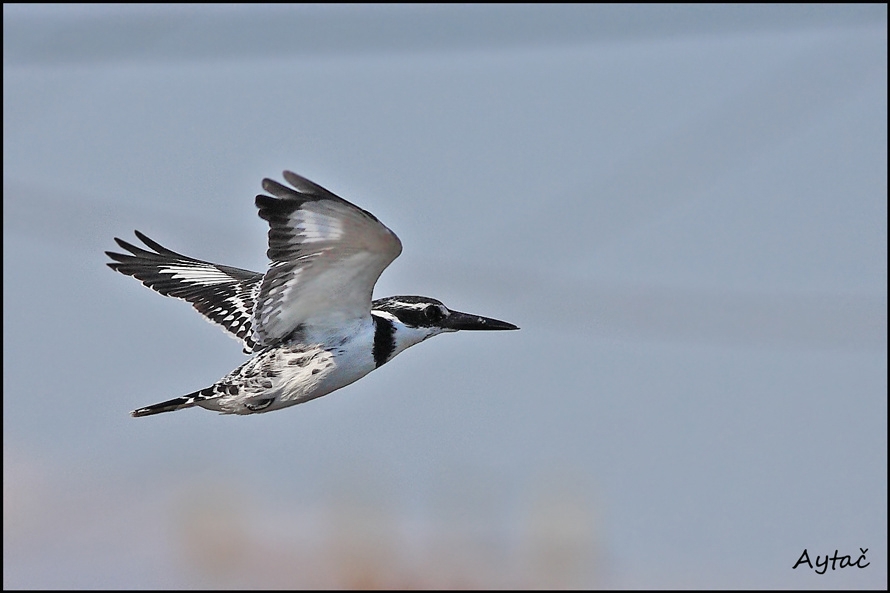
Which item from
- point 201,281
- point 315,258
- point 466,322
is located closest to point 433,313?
point 466,322

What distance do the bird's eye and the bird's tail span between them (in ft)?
3.65

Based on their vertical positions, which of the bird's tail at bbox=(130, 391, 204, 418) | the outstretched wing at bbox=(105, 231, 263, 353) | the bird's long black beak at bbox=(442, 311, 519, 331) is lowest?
the bird's tail at bbox=(130, 391, 204, 418)

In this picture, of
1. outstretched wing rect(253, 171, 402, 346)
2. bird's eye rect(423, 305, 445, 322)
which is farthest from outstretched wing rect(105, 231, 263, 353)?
bird's eye rect(423, 305, 445, 322)

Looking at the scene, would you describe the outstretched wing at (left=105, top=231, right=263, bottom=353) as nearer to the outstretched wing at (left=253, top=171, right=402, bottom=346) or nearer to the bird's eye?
the outstretched wing at (left=253, top=171, right=402, bottom=346)

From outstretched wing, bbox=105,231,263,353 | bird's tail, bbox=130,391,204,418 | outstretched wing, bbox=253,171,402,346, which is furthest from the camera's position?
outstretched wing, bbox=105,231,263,353

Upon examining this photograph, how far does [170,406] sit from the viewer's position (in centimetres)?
652

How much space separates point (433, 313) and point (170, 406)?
50.5 inches

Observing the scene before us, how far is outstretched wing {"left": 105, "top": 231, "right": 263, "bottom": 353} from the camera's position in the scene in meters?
7.33

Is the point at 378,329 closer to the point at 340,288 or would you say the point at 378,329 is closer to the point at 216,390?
the point at 340,288

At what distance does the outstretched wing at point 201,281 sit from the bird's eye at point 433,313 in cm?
88

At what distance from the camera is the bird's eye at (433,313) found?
680cm

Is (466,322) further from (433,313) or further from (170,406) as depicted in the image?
(170,406)

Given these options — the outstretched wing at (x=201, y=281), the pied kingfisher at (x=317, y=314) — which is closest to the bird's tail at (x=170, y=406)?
the pied kingfisher at (x=317, y=314)

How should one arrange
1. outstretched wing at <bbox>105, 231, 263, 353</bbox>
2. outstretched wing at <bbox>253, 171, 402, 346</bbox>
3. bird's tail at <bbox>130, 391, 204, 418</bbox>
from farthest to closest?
outstretched wing at <bbox>105, 231, 263, 353</bbox>, bird's tail at <bbox>130, 391, 204, 418</bbox>, outstretched wing at <bbox>253, 171, 402, 346</bbox>
